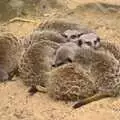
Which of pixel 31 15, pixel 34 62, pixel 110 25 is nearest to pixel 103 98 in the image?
pixel 34 62

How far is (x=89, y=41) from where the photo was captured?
15.8 ft

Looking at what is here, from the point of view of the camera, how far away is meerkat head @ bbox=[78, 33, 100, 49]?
15.5 ft

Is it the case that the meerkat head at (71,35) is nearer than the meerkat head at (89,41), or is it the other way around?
the meerkat head at (89,41)

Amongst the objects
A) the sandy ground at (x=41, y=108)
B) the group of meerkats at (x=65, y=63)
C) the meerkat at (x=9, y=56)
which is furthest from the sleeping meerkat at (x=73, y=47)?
the meerkat at (x=9, y=56)

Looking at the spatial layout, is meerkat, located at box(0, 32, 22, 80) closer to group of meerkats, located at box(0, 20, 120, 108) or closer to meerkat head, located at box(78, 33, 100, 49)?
group of meerkats, located at box(0, 20, 120, 108)

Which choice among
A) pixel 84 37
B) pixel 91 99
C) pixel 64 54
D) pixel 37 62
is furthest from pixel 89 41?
pixel 91 99

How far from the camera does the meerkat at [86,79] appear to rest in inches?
170

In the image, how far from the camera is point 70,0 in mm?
6551

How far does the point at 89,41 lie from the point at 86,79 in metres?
0.59

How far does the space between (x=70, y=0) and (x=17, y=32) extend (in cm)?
107

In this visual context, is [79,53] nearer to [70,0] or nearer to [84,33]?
[84,33]

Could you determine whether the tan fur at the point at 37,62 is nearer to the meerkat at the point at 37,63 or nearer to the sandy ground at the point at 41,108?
the meerkat at the point at 37,63

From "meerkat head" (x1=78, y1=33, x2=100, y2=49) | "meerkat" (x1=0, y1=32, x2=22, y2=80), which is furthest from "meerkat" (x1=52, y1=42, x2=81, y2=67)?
"meerkat" (x1=0, y1=32, x2=22, y2=80)

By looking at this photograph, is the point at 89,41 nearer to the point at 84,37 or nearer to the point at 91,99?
the point at 84,37
